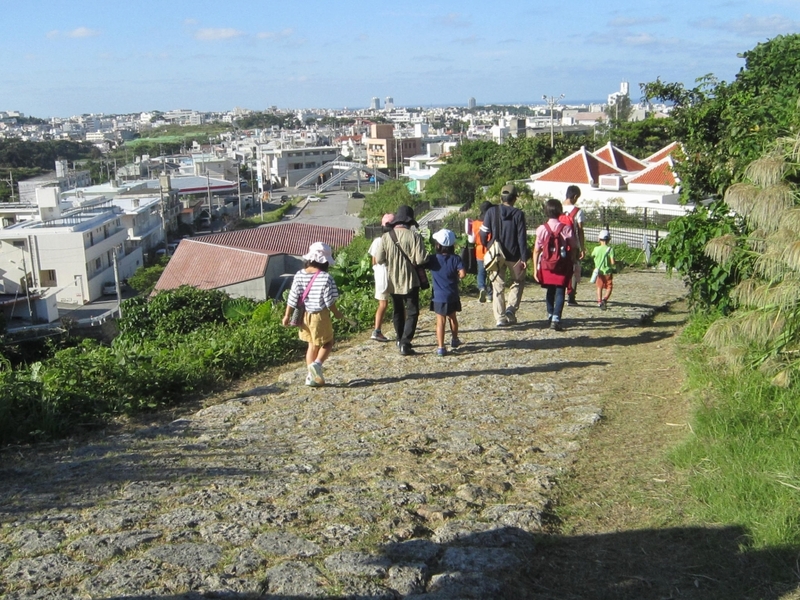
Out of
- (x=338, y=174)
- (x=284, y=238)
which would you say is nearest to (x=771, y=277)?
(x=284, y=238)

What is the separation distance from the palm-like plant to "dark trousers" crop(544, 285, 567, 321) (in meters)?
2.35

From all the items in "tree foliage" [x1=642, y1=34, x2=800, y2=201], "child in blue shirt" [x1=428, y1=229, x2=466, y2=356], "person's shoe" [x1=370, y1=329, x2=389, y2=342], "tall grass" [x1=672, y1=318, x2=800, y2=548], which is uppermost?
"tree foliage" [x1=642, y1=34, x2=800, y2=201]

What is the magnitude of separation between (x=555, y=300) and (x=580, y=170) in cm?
2810

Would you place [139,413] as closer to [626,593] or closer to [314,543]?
[314,543]

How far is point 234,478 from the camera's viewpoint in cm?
478

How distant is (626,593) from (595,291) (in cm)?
791

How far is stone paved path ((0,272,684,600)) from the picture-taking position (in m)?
3.61

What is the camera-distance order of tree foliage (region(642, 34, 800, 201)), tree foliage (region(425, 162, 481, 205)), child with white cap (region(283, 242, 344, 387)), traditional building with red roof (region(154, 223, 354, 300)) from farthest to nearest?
1. tree foliage (region(425, 162, 481, 205))
2. traditional building with red roof (region(154, 223, 354, 300))
3. tree foliage (region(642, 34, 800, 201))
4. child with white cap (region(283, 242, 344, 387))

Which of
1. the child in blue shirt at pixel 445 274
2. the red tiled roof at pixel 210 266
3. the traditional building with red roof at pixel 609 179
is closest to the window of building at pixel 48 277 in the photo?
the red tiled roof at pixel 210 266

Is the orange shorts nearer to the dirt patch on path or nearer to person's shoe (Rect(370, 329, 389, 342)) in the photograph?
person's shoe (Rect(370, 329, 389, 342))

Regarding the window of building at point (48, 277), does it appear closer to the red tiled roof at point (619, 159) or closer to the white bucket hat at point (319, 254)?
the red tiled roof at point (619, 159)

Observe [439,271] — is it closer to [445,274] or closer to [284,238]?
[445,274]

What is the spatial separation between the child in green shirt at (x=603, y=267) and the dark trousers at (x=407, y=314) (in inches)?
113

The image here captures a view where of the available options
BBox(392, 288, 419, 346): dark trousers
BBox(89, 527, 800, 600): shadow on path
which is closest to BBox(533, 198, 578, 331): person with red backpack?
BBox(392, 288, 419, 346): dark trousers
